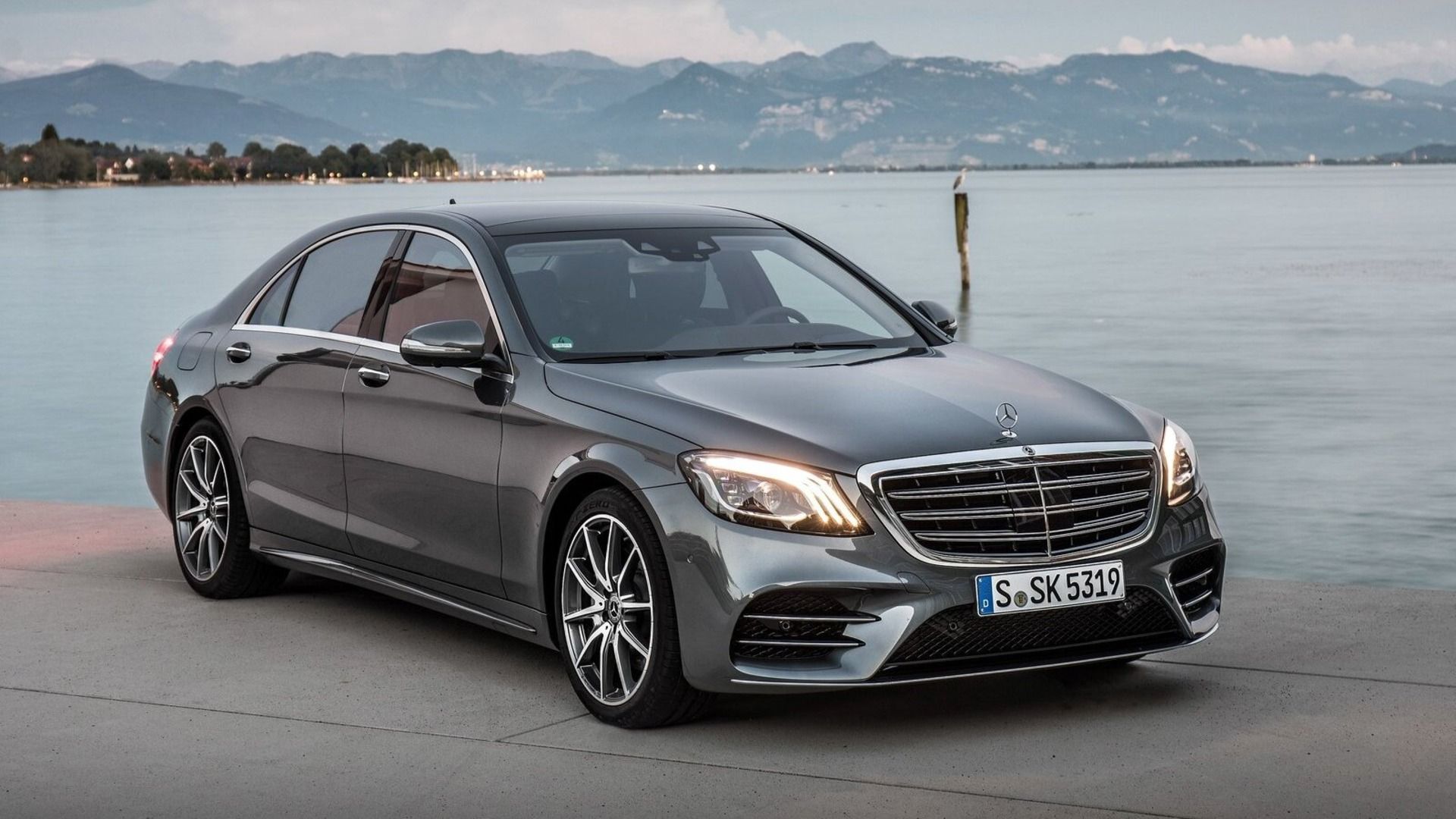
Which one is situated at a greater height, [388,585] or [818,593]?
[818,593]

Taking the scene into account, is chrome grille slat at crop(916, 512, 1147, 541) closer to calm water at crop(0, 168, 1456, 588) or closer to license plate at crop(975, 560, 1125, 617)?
license plate at crop(975, 560, 1125, 617)

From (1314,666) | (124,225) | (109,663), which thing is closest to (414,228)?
(109,663)

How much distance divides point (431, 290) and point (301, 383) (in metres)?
0.83

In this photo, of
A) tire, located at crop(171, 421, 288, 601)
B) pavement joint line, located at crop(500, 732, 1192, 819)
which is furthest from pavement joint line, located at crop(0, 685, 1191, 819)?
tire, located at crop(171, 421, 288, 601)

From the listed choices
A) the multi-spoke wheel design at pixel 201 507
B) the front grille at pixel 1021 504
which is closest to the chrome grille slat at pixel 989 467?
the front grille at pixel 1021 504

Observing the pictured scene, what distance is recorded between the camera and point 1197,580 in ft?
19.6

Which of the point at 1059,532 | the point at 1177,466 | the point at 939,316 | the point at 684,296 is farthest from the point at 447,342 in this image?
the point at 1177,466

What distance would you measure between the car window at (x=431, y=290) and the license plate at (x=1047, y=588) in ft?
6.90

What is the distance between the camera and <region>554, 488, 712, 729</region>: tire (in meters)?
5.65

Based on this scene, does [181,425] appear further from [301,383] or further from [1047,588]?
[1047,588]

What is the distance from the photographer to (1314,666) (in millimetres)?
6609

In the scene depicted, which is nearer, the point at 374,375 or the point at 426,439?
A: the point at 426,439

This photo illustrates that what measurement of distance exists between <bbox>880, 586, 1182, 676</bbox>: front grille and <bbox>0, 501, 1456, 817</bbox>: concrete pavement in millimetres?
249

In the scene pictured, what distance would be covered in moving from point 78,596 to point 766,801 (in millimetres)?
4361
